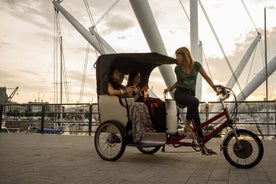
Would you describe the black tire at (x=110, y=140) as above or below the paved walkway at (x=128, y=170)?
above

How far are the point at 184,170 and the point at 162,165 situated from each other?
0.62 metres

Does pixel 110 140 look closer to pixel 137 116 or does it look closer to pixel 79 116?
pixel 137 116

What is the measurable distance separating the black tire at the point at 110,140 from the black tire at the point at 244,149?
1.78 metres

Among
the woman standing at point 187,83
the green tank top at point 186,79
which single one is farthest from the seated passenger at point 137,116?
the green tank top at point 186,79

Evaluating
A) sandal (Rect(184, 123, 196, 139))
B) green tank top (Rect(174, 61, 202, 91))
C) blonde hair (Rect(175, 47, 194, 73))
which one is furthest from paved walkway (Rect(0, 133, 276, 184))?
blonde hair (Rect(175, 47, 194, 73))

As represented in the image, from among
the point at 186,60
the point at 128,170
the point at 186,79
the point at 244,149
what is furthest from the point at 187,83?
the point at 128,170

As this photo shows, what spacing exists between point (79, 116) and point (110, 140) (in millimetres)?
10057

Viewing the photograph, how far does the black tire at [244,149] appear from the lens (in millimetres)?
5805

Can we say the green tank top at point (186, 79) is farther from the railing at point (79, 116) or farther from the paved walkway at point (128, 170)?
the railing at point (79, 116)

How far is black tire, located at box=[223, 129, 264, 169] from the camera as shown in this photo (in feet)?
19.0

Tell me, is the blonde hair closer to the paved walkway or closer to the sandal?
the sandal

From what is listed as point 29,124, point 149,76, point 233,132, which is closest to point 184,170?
point 233,132

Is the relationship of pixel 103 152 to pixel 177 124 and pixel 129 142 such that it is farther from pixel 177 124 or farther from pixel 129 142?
pixel 177 124

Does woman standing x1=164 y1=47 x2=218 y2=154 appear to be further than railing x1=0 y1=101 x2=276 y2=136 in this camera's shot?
No
